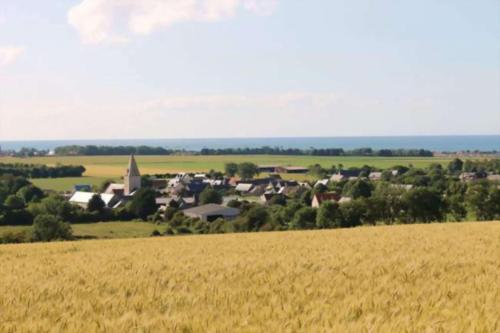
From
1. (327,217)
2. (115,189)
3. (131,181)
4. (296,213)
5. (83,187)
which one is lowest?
(83,187)

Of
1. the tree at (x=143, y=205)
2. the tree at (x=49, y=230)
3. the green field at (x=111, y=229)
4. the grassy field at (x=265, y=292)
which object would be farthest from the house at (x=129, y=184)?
the grassy field at (x=265, y=292)

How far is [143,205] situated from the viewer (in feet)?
269

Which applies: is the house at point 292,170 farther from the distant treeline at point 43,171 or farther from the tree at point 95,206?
the tree at point 95,206

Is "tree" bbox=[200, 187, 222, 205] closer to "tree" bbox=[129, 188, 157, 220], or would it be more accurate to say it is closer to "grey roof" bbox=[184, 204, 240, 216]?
"grey roof" bbox=[184, 204, 240, 216]

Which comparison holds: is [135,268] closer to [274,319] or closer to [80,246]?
[274,319]

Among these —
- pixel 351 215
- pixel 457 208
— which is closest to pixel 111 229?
pixel 351 215

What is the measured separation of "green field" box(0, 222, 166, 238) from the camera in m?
60.6

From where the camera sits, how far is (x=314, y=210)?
62.5 m

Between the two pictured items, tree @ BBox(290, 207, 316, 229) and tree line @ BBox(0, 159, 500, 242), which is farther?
tree @ BBox(290, 207, 316, 229)

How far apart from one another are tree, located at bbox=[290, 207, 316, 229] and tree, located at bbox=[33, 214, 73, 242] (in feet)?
63.8

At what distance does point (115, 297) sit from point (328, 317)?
3.85 meters

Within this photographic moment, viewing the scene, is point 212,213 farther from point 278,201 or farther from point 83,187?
point 83,187

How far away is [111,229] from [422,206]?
30.3 m

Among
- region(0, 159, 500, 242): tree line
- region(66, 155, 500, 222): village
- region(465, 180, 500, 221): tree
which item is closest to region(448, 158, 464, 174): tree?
region(66, 155, 500, 222): village
